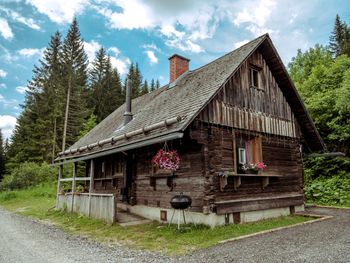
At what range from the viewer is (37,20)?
16.5 m

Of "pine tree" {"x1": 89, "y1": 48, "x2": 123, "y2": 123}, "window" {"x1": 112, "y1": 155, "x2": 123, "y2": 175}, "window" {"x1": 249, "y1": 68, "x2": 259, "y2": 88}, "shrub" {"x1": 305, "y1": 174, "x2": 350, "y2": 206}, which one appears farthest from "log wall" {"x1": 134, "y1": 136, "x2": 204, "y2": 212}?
"pine tree" {"x1": 89, "y1": 48, "x2": 123, "y2": 123}

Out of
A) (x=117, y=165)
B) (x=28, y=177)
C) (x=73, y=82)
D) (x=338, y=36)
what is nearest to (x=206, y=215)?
(x=117, y=165)

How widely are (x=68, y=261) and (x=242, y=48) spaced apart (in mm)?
9898

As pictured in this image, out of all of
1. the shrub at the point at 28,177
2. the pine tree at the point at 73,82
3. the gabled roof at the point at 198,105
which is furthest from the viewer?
the pine tree at the point at 73,82

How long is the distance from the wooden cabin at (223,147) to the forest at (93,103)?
4.73 metres

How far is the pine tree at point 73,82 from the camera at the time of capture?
103ft

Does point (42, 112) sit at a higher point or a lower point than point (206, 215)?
higher

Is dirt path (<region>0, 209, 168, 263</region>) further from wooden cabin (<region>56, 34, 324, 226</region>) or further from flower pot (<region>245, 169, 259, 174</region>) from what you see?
flower pot (<region>245, 169, 259, 174</region>)

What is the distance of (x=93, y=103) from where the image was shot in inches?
1516

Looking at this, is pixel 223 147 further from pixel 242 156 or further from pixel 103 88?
pixel 103 88

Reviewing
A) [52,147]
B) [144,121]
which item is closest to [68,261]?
[144,121]

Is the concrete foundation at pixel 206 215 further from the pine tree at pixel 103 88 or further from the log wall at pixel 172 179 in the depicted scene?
the pine tree at pixel 103 88

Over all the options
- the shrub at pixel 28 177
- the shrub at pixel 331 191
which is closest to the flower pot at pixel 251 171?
the shrub at pixel 331 191

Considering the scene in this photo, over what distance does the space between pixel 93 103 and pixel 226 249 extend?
34772mm
